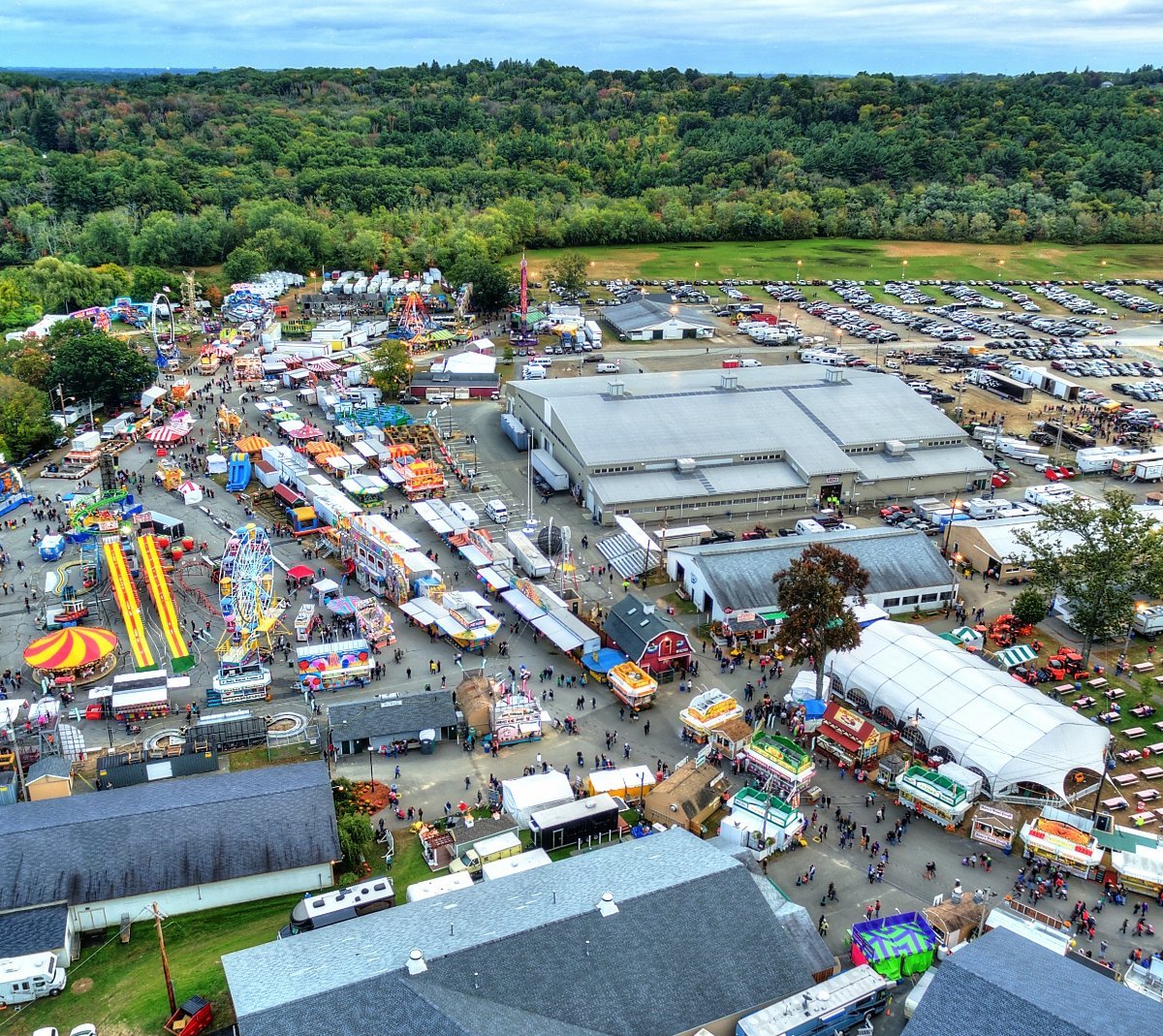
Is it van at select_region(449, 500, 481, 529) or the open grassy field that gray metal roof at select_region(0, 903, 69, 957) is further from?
the open grassy field

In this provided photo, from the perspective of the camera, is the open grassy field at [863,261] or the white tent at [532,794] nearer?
the white tent at [532,794]

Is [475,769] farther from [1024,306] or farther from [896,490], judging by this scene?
[1024,306]

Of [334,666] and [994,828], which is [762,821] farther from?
[334,666]

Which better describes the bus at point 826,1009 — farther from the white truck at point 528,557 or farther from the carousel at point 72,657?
the carousel at point 72,657

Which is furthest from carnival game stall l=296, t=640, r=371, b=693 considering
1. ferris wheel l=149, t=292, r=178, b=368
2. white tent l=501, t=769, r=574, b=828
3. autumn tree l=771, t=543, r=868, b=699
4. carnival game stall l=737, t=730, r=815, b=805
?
ferris wheel l=149, t=292, r=178, b=368

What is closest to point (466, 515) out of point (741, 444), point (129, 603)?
point (741, 444)

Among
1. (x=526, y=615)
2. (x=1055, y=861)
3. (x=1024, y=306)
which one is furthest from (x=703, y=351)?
(x=1055, y=861)

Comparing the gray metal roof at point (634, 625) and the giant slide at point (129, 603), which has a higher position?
the gray metal roof at point (634, 625)

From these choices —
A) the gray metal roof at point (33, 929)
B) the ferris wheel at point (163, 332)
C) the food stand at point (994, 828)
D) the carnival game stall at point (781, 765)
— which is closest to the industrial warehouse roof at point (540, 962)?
the gray metal roof at point (33, 929)
